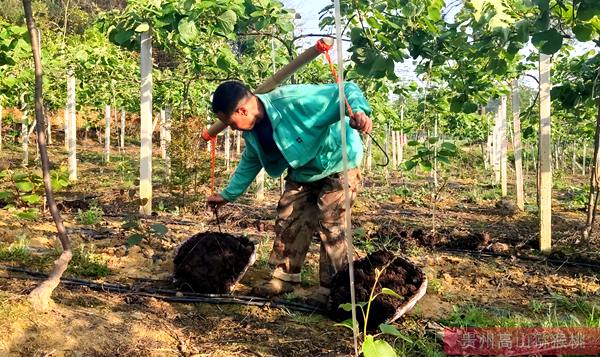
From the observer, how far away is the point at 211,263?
122 inches

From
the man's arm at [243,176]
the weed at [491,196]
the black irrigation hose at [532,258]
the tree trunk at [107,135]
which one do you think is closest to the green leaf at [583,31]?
the black irrigation hose at [532,258]

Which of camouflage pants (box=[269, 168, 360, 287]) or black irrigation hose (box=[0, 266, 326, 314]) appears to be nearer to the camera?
black irrigation hose (box=[0, 266, 326, 314])

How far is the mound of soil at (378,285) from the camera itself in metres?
2.61

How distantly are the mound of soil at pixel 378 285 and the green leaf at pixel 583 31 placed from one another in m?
1.65

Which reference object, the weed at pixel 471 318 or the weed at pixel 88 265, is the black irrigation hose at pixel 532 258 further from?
the weed at pixel 88 265

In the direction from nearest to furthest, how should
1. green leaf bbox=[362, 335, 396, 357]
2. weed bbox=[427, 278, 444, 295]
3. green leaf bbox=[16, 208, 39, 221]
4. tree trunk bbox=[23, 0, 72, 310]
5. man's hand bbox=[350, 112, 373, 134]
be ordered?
green leaf bbox=[362, 335, 396, 357] → tree trunk bbox=[23, 0, 72, 310] → man's hand bbox=[350, 112, 373, 134] → weed bbox=[427, 278, 444, 295] → green leaf bbox=[16, 208, 39, 221]

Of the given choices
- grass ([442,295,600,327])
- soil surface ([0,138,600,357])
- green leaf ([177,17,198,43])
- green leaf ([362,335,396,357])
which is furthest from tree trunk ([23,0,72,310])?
green leaf ([177,17,198,43])

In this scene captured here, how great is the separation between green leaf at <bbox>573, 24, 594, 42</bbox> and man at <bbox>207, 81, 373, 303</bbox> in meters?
1.33

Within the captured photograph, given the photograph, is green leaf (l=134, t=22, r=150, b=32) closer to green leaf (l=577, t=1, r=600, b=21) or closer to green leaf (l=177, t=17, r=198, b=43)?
green leaf (l=177, t=17, r=198, b=43)

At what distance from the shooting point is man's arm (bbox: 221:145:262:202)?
3.25 metres

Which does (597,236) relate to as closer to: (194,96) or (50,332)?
(50,332)

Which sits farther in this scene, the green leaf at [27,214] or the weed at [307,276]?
the green leaf at [27,214]

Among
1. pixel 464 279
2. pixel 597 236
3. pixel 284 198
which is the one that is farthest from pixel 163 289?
pixel 597 236

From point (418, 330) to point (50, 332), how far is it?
1.70 m
